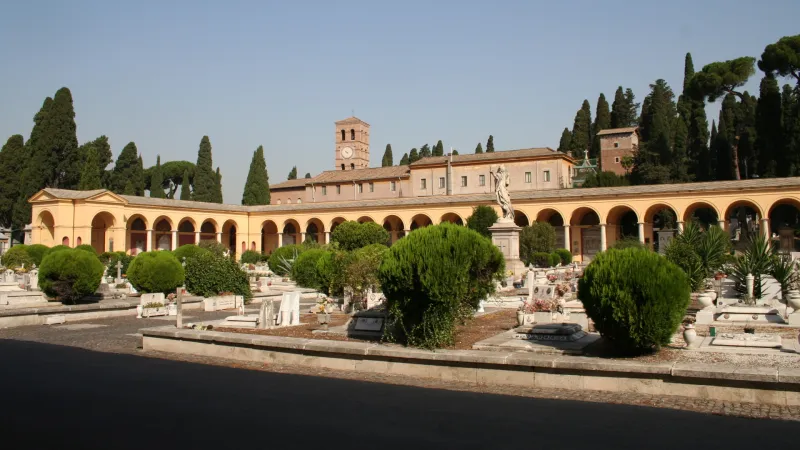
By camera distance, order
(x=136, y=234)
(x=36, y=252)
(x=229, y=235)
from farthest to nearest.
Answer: (x=229, y=235)
(x=136, y=234)
(x=36, y=252)

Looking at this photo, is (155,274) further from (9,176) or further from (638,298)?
(9,176)

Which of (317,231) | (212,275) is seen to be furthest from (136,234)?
(212,275)

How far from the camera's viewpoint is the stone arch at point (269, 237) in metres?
56.9

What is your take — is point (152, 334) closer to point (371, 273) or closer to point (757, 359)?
point (371, 273)

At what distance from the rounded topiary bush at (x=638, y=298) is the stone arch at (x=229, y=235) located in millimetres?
50305

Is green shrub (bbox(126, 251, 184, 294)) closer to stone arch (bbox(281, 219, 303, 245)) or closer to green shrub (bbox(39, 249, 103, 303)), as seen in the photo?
green shrub (bbox(39, 249, 103, 303))

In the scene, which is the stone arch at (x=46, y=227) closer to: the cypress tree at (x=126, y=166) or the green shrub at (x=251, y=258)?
the green shrub at (x=251, y=258)

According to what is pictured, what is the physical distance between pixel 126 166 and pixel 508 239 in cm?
5352

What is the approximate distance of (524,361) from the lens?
25.7 ft

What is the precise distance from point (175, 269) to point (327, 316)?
10.2 meters

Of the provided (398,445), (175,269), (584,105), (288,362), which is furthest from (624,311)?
(584,105)

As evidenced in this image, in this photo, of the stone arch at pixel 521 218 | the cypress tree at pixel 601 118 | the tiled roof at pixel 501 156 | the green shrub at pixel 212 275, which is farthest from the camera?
the cypress tree at pixel 601 118

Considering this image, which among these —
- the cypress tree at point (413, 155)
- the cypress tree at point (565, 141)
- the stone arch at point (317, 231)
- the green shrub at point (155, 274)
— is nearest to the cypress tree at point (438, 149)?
the cypress tree at point (413, 155)

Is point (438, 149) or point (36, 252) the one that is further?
point (438, 149)
